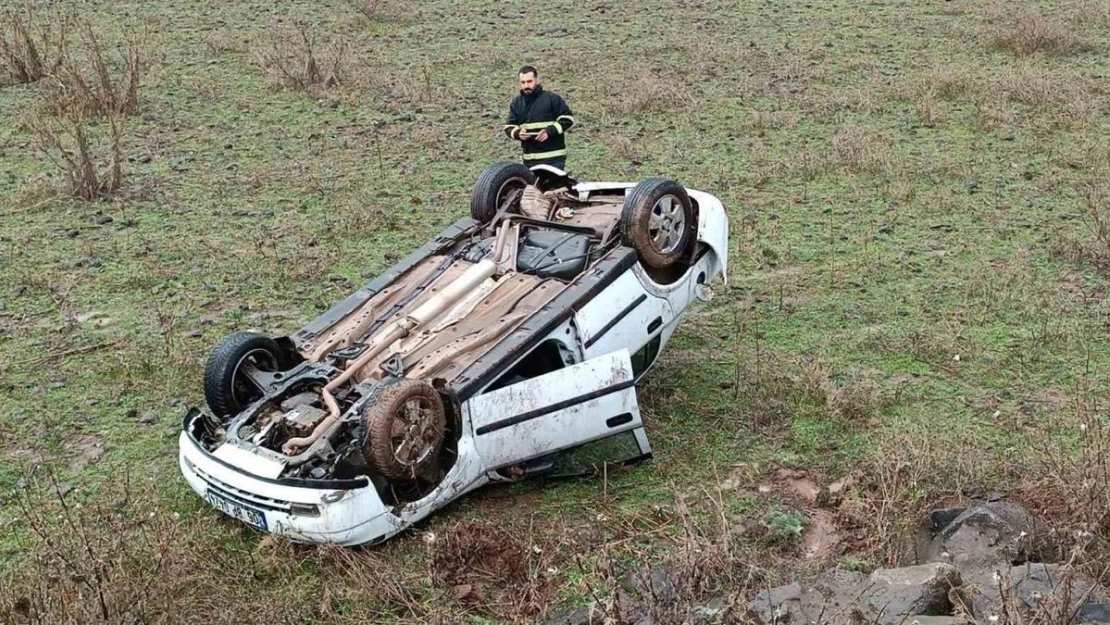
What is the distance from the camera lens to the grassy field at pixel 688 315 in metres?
5.43

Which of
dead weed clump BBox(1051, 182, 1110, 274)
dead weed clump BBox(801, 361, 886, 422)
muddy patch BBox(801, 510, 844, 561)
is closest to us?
muddy patch BBox(801, 510, 844, 561)

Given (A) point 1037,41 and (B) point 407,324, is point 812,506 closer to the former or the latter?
(B) point 407,324

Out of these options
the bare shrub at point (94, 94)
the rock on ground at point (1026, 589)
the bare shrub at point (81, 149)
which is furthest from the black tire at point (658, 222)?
the bare shrub at point (94, 94)

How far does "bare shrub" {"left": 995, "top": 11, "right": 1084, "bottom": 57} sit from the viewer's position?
14961mm

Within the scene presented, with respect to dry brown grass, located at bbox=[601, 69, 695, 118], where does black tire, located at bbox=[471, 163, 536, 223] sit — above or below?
above

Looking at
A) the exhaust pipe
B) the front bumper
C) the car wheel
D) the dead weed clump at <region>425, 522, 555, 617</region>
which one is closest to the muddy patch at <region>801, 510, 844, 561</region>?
the dead weed clump at <region>425, 522, 555, 617</region>

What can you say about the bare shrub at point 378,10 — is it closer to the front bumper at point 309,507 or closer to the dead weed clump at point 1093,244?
the dead weed clump at point 1093,244

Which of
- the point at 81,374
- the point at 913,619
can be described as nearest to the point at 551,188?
the point at 81,374

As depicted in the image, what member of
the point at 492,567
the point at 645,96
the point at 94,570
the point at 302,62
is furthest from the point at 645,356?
the point at 302,62

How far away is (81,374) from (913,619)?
5771mm

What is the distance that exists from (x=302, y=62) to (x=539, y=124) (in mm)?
6646

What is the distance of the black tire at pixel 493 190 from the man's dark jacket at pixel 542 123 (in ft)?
6.28

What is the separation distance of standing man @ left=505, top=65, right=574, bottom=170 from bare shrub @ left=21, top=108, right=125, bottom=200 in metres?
4.10

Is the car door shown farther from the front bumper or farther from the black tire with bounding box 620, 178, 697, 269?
the black tire with bounding box 620, 178, 697, 269
